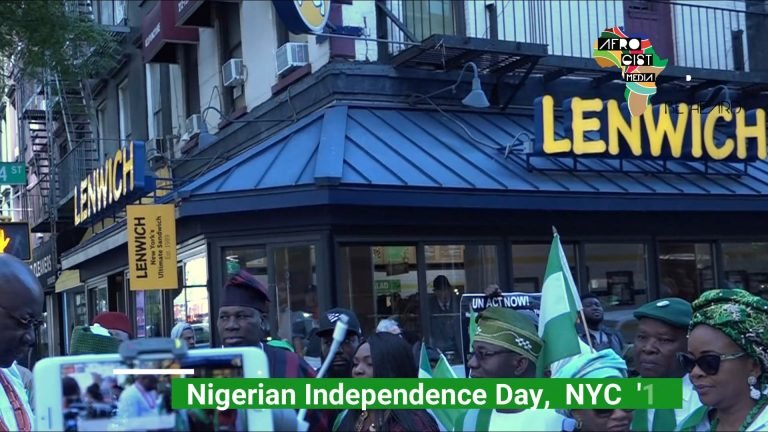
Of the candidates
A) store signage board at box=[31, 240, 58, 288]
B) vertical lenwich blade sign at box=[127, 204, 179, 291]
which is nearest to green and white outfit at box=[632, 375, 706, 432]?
vertical lenwich blade sign at box=[127, 204, 179, 291]

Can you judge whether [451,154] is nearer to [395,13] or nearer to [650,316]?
[395,13]

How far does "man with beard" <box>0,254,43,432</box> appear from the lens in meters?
3.34

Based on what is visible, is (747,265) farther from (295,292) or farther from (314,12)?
Answer: (314,12)

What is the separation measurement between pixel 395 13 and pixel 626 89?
336 centimetres

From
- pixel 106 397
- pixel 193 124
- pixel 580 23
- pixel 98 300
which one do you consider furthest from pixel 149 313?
pixel 106 397

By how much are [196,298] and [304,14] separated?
4.47 m

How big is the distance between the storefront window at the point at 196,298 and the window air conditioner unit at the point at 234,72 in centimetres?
280

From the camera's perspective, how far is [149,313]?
16.1 metres

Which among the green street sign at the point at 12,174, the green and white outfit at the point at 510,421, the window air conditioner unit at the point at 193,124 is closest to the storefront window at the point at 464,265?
the window air conditioner unit at the point at 193,124

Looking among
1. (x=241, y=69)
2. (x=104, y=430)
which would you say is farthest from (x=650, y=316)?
(x=241, y=69)

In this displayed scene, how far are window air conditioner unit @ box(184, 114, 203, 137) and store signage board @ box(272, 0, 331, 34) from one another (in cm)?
459

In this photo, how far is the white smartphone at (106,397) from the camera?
186 centimetres

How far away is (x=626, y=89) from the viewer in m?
12.6
